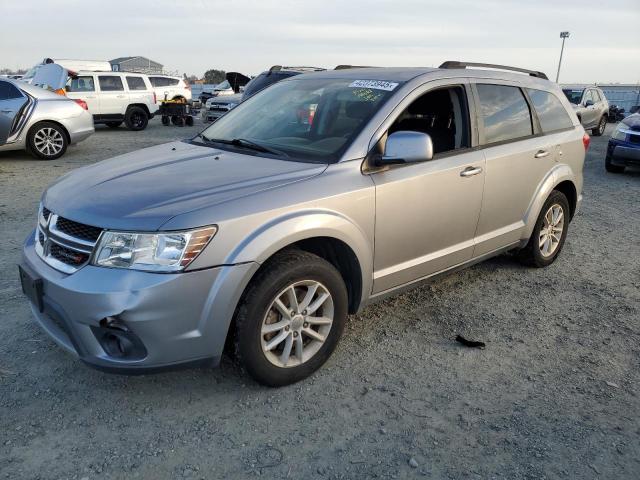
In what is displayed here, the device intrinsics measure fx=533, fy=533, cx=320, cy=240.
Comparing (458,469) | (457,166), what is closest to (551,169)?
(457,166)

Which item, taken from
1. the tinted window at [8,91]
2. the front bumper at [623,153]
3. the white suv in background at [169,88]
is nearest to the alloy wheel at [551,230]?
the front bumper at [623,153]

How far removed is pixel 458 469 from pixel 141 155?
273cm

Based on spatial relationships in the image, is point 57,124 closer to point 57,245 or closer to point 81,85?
point 81,85

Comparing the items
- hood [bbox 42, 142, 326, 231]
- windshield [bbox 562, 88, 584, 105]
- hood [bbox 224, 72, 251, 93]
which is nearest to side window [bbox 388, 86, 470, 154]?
hood [bbox 42, 142, 326, 231]

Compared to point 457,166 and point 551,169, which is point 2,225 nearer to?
point 457,166

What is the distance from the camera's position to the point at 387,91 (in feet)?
11.1

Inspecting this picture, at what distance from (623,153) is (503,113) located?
6.88 metres

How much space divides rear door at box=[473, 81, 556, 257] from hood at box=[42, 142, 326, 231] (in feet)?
5.06

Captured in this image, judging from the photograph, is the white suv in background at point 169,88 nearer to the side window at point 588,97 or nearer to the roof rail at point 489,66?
the side window at point 588,97

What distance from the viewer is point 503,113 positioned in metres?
4.13

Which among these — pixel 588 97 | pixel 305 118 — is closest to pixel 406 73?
pixel 305 118

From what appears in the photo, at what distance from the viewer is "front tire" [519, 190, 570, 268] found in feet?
15.2

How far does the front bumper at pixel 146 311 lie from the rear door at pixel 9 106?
8028 mm

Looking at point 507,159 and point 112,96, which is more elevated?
point 507,159
